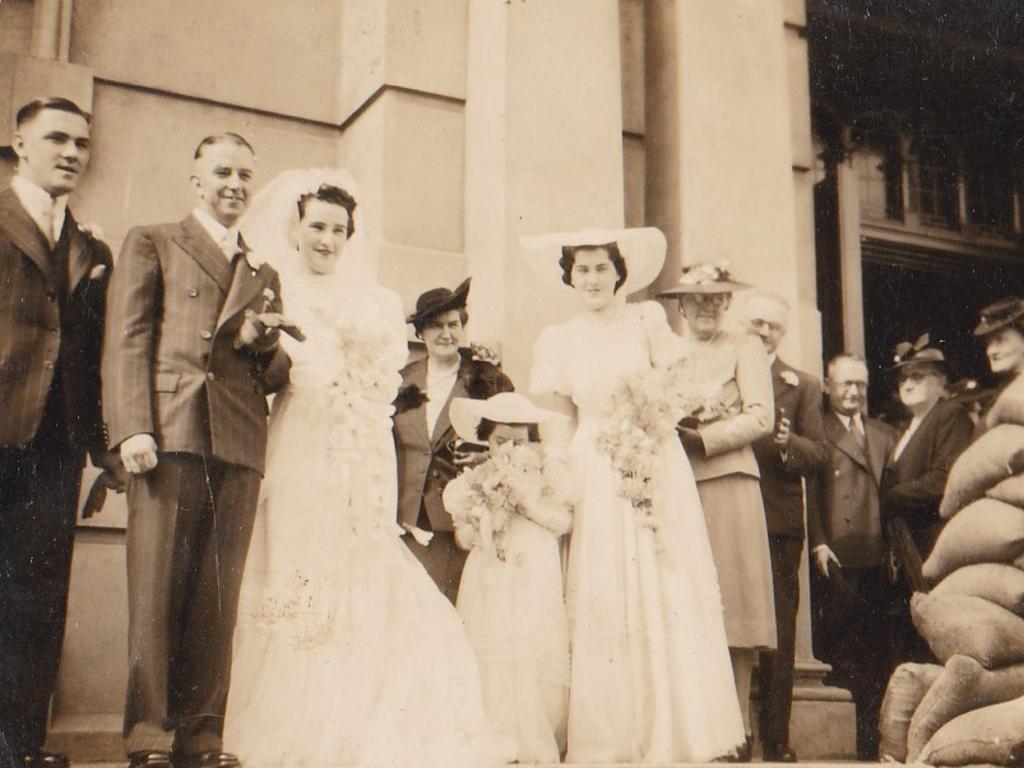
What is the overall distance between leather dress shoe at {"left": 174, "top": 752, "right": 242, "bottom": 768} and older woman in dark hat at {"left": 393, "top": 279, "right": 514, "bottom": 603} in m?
1.13

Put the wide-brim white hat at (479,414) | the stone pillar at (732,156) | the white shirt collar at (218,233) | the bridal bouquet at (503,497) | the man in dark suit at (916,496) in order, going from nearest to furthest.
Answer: the white shirt collar at (218,233), the bridal bouquet at (503,497), the wide-brim white hat at (479,414), the man in dark suit at (916,496), the stone pillar at (732,156)

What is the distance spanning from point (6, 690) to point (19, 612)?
0.75 ft

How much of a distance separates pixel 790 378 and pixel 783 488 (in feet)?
1.58

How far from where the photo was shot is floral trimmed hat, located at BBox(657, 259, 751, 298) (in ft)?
18.6

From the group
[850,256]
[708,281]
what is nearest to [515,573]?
[708,281]

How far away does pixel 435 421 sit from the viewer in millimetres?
Result: 5262

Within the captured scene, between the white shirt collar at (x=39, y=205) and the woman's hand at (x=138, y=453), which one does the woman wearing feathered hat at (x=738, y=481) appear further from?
the white shirt collar at (x=39, y=205)

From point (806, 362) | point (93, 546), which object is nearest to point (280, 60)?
point (93, 546)

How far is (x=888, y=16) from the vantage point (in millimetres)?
8805

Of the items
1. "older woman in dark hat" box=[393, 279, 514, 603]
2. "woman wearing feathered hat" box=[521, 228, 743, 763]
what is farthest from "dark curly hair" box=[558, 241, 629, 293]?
"older woman in dark hat" box=[393, 279, 514, 603]

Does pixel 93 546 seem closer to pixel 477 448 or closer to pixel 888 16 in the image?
pixel 477 448

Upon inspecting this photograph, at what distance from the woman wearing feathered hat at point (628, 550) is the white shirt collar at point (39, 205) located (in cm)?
196

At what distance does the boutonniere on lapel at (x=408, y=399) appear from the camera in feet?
17.2

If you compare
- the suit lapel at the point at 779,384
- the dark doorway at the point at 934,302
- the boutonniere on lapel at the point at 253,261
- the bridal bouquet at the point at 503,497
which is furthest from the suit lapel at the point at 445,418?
the dark doorway at the point at 934,302
